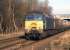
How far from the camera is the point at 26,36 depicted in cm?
1491

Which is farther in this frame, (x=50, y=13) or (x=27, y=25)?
(x=50, y=13)

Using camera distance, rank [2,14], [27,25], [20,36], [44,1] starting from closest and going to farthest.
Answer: [44,1] → [27,25] → [20,36] → [2,14]

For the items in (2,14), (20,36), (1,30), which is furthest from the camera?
(2,14)

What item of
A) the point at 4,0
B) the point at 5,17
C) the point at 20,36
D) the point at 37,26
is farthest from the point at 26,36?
the point at 4,0

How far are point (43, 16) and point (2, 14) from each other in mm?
4978

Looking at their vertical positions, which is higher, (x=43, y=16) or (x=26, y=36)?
(x=43, y=16)

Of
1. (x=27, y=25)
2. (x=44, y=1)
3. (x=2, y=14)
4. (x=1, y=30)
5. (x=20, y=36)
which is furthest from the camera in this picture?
(x=2, y=14)

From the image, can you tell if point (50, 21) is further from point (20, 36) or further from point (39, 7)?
point (39, 7)

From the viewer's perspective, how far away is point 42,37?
49.6 ft

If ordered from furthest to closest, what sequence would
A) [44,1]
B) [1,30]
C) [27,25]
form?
[1,30]
[27,25]
[44,1]

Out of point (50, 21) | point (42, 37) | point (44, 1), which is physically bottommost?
point (42, 37)

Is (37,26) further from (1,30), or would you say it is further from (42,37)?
(1,30)

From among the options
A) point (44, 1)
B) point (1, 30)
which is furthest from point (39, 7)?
point (1, 30)

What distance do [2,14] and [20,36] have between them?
3751mm
